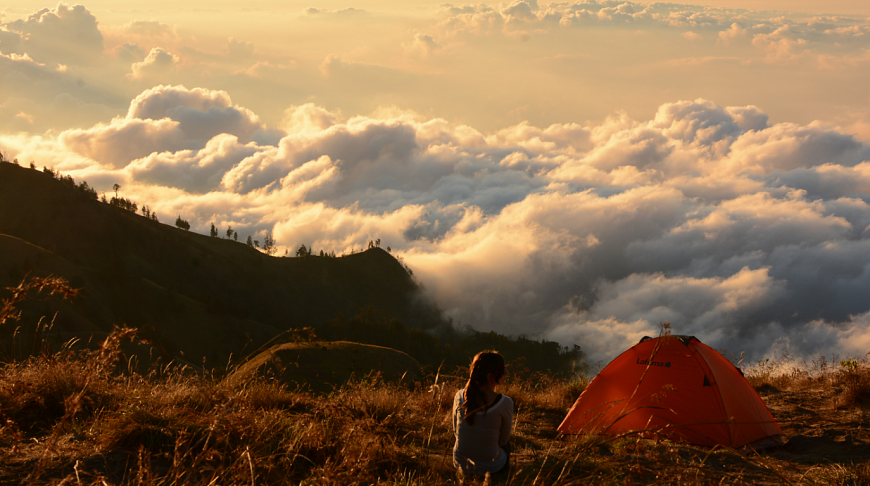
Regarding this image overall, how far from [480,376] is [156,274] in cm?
14257

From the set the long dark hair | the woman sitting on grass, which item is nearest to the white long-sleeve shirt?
the woman sitting on grass

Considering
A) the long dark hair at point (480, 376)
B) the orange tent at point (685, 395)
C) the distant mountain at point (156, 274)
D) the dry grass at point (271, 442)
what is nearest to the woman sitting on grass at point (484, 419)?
the long dark hair at point (480, 376)

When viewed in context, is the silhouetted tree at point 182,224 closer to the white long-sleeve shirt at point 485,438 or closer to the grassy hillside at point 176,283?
the grassy hillside at point 176,283

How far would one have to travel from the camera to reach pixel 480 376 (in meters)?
5.05

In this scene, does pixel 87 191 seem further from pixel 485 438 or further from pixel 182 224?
pixel 485 438

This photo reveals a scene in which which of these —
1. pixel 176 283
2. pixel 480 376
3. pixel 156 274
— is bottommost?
pixel 176 283

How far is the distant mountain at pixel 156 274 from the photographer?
91688 mm

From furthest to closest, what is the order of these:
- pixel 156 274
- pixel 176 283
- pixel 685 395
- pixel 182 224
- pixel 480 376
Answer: pixel 182 224 → pixel 176 283 → pixel 156 274 → pixel 685 395 → pixel 480 376

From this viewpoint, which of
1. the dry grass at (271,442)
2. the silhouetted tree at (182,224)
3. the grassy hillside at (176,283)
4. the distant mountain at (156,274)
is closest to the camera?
the dry grass at (271,442)

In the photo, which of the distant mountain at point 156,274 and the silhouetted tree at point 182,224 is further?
the silhouetted tree at point 182,224

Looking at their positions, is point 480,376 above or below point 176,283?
above

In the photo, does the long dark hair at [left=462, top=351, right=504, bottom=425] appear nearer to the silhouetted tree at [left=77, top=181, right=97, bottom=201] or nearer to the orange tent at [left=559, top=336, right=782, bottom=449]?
the orange tent at [left=559, top=336, right=782, bottom=449]

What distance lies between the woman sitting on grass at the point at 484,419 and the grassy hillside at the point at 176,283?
82.6m

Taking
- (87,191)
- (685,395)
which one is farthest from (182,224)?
(685,395)
